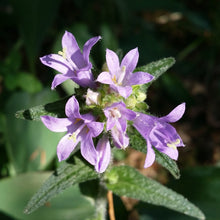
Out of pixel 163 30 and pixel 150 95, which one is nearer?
pixel 150 95

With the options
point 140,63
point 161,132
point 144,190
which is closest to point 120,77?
point 161,132

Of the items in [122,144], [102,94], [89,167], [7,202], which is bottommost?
[7,202]

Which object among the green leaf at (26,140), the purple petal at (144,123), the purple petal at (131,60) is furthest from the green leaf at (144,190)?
the green leaf at (26,140)

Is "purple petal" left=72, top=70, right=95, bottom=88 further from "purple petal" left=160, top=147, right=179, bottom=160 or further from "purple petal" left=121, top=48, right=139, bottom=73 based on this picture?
"purple petal" left=160, top=147, right=179, bottom=160

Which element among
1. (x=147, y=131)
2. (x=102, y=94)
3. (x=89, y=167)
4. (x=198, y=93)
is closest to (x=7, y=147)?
(x=89, y=167)

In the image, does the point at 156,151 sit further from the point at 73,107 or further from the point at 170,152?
the point at 73,107

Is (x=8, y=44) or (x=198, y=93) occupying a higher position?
(x=8, y=44)

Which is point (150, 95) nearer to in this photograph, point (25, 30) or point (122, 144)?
point (25, 30)
